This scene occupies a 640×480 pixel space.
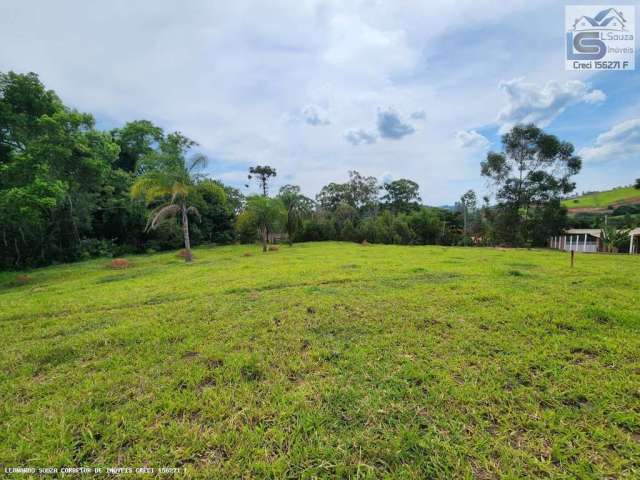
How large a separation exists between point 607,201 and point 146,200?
68.9 meters

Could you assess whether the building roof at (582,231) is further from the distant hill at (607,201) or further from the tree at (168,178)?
the tree at (168,178)

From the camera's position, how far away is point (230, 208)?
26219 mm

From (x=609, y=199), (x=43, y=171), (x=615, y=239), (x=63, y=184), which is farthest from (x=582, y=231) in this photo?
(x=43, y=171)

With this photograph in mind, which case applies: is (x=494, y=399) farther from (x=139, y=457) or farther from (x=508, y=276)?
(x=508, y=276)

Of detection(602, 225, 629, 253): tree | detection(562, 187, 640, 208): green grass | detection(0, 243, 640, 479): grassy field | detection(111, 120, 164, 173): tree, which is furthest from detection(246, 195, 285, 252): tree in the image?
detection(562, 187, 640, 208): green grass

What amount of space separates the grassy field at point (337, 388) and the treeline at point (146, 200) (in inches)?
350

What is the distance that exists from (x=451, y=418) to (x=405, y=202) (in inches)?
1751

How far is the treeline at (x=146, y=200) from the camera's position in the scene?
37.1 feet

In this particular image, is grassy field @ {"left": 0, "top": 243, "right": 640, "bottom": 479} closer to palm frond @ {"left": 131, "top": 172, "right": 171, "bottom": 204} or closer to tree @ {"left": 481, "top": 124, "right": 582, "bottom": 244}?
palm frond @ {"left": 131, "top": 172, "right": 171, "bottom": 204}

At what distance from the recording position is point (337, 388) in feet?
7.54

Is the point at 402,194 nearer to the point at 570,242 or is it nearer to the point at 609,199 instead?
the point at 570,242

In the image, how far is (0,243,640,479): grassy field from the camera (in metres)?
1.68

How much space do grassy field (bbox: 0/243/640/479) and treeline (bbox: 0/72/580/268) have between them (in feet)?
29.2

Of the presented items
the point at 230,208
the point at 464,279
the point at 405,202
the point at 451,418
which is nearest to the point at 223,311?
the point at 451,418
